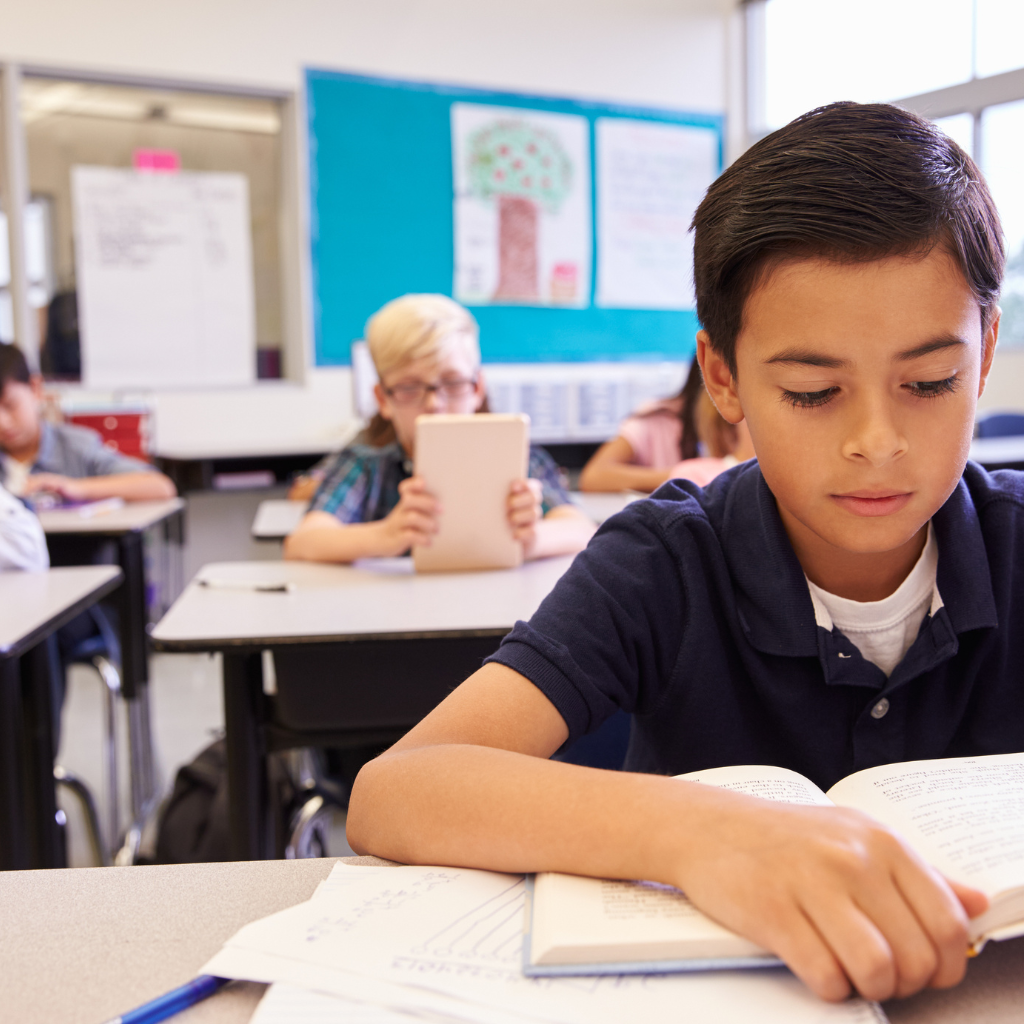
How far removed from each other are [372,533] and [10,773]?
64cm

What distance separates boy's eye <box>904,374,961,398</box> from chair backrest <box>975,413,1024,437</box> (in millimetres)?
3391

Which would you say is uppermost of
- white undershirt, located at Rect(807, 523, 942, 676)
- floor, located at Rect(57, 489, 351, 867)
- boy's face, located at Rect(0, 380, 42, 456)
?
boy's face, located at Rect(0, 380, 42, 456)

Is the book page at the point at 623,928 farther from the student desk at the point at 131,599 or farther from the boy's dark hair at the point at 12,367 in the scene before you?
the boy's dark hair at the point at 12,367

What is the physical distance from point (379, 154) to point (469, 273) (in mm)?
688

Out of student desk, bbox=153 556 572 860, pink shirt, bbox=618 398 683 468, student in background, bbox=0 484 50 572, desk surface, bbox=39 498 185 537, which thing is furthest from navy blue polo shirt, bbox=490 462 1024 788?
pink shirt, bbox=618 398 683 468

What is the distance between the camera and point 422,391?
1.84 m

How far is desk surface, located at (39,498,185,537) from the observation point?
7.68 ft

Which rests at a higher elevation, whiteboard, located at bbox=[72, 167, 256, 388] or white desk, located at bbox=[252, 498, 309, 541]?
whiteboard, located at bbox=[72, 167, 256, 388]

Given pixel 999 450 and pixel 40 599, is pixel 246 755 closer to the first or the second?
pixel 40 599

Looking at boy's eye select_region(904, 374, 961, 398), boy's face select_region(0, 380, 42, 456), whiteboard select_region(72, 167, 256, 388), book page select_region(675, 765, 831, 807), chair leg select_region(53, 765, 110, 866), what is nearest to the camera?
book page select_region(675, 765, 831, 807)

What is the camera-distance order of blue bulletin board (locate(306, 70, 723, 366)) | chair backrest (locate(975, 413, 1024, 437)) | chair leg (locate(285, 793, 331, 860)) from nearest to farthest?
chair leg (locate(285, 793, 331, 860)) < chair backrest (locate(975, 413, 1024, 437)) < blue bulletin board (locate(306, 70, 723, 366))

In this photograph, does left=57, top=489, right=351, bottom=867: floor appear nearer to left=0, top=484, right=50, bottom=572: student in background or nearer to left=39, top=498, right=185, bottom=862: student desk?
left=39, top=498, right=185, bottom=862: student desk

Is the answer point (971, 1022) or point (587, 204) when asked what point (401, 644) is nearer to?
point (971, 1022)

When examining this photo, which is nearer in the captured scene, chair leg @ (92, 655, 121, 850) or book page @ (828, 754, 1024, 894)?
book page @ (828, 754, 1024, 894)
